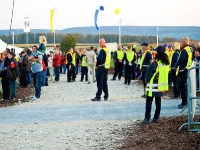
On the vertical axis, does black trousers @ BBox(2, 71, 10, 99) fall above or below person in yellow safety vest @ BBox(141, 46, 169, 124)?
below

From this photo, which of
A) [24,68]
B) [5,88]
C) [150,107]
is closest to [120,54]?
[24,68]

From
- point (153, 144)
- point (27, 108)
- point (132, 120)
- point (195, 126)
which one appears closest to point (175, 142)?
point (153, 144)

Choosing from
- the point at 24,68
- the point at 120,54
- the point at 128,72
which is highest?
the point at 120,54

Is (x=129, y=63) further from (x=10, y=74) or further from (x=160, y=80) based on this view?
(x=160, y=80)

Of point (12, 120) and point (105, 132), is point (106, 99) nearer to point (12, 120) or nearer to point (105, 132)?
point (12, 120)

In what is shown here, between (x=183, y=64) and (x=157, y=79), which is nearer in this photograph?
(x=157, y=79)

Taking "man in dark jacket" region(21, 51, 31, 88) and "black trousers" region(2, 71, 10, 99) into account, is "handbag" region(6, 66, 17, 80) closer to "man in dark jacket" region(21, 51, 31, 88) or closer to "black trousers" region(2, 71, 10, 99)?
"black trousers" region(2, 71, 10, 99)

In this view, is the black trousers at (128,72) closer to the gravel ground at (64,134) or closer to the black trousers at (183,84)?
the black trousers at (183,84)

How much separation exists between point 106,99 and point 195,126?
25.2ft

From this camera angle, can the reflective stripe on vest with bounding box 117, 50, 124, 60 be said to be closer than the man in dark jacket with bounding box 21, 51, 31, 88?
No

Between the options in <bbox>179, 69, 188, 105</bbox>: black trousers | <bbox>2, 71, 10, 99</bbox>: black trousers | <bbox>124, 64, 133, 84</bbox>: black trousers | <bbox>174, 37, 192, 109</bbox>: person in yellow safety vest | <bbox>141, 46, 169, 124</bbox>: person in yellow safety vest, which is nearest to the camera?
<bbox>141, 46, 169, 124</bbox>: person in yellow safety vest

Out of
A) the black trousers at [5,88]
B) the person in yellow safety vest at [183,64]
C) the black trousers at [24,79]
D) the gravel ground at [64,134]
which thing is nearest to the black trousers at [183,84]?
the person in yellow safety vest at [183,64]

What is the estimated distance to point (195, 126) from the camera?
427 inches

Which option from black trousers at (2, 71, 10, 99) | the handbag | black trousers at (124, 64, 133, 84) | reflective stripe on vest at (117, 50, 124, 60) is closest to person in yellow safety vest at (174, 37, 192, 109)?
the handbag
